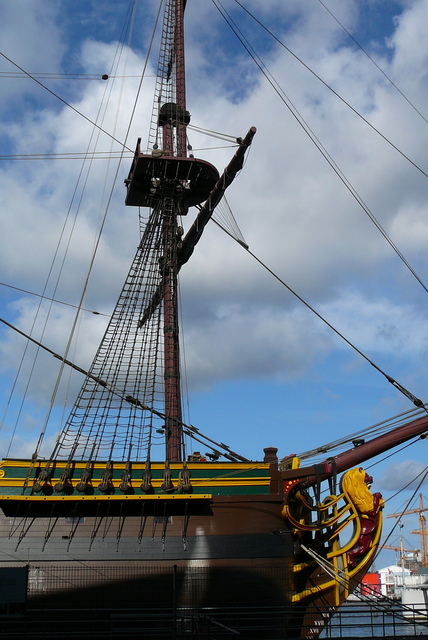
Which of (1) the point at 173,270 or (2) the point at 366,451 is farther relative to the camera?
(1) the point at 173,270

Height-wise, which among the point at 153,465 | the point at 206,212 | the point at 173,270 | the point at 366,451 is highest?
the point at 206,212

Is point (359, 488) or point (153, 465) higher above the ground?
point (153, 465)

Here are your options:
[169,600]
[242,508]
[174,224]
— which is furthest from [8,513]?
[174,224]

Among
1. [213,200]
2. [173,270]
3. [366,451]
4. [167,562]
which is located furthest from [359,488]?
[213,200]

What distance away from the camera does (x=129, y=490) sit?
14.5 m

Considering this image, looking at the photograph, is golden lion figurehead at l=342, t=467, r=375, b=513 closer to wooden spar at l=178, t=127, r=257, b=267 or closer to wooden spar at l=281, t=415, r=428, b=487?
wooden spar at l=281, t=415, r=428, b=487

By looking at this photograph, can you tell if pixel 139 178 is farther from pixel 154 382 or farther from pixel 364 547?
pixel 364 547

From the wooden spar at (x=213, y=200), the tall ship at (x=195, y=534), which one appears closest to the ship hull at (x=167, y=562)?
the tall ship at (x=195, y=534)

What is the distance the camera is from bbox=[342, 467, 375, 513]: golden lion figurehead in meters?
15.1

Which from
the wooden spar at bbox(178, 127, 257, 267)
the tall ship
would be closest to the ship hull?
the tall ship

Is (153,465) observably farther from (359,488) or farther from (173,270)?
(173,270)

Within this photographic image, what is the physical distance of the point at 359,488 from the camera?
49.9 ft

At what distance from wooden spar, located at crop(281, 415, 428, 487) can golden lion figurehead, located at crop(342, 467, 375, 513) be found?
0.27 meters

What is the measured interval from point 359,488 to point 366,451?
0.97m
